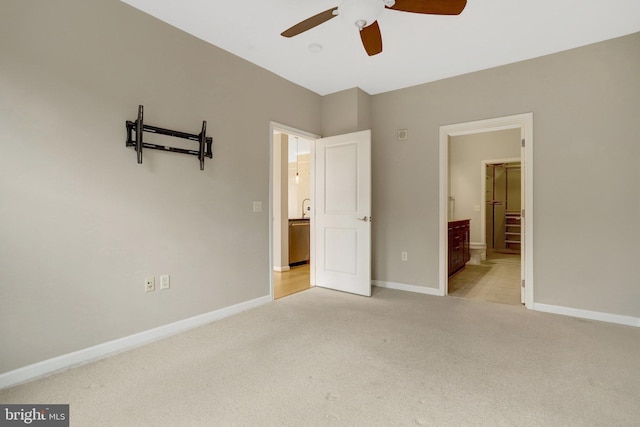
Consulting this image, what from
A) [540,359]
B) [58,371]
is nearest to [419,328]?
[540,359]

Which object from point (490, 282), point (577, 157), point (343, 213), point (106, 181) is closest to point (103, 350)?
point (106, 181)

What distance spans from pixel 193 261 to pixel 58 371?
Answer: 1178 mm

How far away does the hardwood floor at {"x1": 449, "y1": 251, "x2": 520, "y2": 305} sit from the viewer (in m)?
3.93

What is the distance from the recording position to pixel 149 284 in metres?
2.62

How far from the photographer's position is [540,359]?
2.27 meters

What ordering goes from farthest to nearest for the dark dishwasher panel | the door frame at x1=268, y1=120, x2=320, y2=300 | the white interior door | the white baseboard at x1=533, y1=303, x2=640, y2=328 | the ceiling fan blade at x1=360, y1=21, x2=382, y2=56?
the dark dishwasher panel < the white interior door < the door frame at x1=268, y1=120, x2=320, y2=300 < the white baseboard at x1=533, y1=303, x2=640, y2=328 < the ceiling fan blade at x1=360, y1=21, x2=382, y2=56

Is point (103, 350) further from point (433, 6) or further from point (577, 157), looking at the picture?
point (577, 157)

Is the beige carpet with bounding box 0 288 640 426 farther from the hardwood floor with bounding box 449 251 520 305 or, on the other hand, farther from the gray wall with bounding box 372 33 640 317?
the hardwood floor with bounding box 449 251 520 305

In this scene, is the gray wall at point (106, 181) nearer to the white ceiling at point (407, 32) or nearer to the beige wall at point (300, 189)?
the white ceiling at point (407, 32)

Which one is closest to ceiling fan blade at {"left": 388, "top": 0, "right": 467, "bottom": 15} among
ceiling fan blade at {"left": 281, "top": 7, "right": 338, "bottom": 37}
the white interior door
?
ceiling fan blade at {"left": 281, "top": 7, "right": 338, "bottom": 37}

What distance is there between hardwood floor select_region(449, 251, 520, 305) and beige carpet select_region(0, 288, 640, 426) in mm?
855

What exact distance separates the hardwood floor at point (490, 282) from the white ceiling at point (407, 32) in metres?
2.76

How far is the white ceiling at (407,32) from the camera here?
2.50m

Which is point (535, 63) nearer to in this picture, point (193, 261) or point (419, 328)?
point (419, 328)
